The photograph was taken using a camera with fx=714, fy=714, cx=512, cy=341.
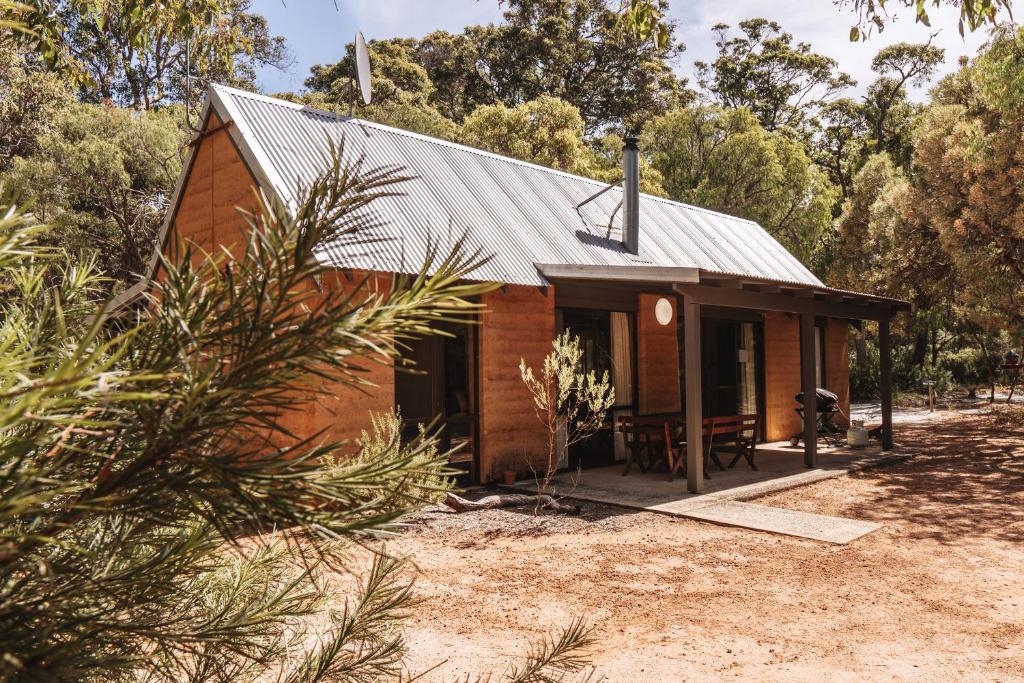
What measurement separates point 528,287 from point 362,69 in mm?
4359

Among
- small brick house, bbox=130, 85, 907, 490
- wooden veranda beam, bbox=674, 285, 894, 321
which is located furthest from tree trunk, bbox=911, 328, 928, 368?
wooden veranda beam, bbox=674, 285, 894, 321

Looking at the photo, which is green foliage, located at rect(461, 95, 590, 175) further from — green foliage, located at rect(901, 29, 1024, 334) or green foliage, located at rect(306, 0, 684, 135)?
green foliage, located at rect(901, 29, 1024, 334)

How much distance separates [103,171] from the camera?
1634cm

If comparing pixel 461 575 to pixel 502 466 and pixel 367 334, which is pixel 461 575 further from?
pixel 367 334

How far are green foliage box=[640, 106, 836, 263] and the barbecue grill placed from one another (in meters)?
13.0

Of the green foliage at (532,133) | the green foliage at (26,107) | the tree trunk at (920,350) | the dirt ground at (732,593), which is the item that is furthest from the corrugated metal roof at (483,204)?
the tree trunk at (920,350)

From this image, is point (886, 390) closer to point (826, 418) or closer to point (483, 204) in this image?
point (826, 418)

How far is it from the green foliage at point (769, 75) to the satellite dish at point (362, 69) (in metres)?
28.1

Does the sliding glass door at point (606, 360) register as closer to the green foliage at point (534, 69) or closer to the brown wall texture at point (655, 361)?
the brown wall texture at point (655, 361)

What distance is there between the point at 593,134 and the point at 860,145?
1274 cm

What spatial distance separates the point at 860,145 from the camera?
33.8m

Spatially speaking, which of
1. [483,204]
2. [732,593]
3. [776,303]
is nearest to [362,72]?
[483,204]

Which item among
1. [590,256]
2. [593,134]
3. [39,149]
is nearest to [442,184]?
[590,256]

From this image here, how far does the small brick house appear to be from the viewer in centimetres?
888
